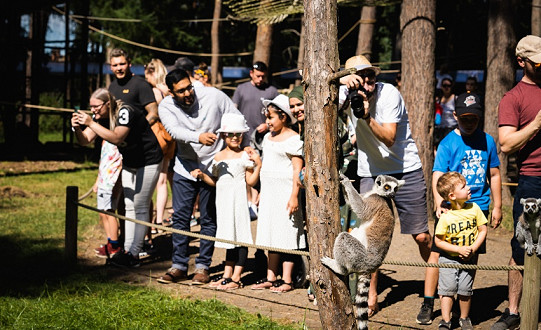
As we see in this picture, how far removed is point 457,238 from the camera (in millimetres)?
4938

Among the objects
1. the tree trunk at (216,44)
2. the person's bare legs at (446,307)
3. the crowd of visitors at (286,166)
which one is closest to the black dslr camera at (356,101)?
the crowd of visitors at (286,166)

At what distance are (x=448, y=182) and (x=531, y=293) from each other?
1.15 m

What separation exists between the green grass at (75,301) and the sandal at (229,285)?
621mm

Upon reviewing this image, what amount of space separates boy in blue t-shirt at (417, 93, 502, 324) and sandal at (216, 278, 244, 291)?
1892 millimetres

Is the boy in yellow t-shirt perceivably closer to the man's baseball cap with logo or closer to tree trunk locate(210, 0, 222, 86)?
the man's baseball cap with logo

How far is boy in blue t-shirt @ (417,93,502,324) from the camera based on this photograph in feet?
17.0

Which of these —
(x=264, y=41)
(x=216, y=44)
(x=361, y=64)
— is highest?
(x=216, y=44)

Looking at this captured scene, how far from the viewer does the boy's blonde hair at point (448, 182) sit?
16.0ft

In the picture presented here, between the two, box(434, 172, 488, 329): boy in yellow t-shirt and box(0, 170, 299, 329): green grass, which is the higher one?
box(434, 172, 488, 329): boy in yellow t-shirt

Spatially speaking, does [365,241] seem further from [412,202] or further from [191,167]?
[191,167]

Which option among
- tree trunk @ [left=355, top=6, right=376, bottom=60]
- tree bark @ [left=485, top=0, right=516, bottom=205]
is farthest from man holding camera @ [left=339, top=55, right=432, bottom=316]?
tree trunk @ [left=355, top=6, right=376, bottom=60]

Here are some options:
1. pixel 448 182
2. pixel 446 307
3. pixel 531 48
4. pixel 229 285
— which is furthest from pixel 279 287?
pixel 531 48

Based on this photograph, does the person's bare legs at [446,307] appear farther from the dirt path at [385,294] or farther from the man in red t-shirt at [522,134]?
the man in red t-shirt at [522,134]

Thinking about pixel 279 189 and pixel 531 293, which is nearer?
pixel 531 293
